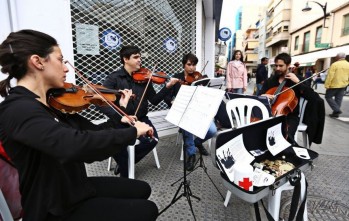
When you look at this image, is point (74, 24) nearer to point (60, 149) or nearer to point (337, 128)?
Result: point (60, 149)

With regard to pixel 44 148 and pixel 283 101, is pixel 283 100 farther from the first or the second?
pixel 44 148

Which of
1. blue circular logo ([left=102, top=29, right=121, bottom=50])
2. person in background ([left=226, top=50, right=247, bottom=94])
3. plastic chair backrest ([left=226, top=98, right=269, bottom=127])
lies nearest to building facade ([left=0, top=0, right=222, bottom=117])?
blue circular logo ([left=102, top=29, right=121, bottom=50])

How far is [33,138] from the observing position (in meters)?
0.79

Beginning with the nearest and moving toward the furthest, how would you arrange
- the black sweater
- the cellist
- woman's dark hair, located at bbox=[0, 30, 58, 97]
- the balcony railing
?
the black sweater < woman's dark hair, located at bbox=[0, 30, 58, 97] < the cellist < the balcony railing

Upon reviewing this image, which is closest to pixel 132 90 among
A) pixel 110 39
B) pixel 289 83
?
pixel 110 39

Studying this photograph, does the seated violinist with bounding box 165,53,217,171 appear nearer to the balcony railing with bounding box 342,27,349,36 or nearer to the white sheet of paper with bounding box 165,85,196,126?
the white sheet of paper with bounding box 165,85,196,126

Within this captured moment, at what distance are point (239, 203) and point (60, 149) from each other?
5.42ft

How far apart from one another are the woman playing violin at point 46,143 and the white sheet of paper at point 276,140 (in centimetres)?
101

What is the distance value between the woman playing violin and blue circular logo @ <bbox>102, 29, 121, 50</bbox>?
7.40 feet

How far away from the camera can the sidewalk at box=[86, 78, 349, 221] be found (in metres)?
1.84

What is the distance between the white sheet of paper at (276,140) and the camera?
1697 millimetres

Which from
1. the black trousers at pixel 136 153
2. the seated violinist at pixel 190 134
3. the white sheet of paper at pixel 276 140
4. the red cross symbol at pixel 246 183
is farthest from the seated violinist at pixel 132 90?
the red cross symbol at pixel 246 183

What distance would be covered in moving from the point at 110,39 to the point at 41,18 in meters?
1.00

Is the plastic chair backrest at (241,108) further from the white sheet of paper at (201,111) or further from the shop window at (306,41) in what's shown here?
the shop window at (306,41)
